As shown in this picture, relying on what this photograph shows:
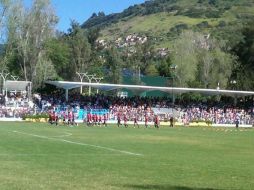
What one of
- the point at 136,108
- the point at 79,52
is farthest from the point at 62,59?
the point at 136,108

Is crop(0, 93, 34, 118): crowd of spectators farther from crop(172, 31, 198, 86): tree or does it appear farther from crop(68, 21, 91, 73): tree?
crop(68, 21, 91, 73): tree

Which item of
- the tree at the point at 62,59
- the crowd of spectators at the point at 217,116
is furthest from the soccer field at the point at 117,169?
the tree at the point at 62,59

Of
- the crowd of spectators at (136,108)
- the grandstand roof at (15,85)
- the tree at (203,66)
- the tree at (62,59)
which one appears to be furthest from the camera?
the tree at (62,59)

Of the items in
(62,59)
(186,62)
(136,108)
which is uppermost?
(62,59)

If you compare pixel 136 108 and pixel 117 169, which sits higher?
pixel 136 108

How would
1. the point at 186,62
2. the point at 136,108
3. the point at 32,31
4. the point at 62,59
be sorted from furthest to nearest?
the point at 62,59, the point at 186,62, the point at 32,31, the point at 136,108

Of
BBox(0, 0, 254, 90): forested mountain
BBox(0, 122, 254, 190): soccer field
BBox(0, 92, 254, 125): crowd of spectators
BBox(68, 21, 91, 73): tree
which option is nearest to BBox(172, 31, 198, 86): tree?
BBox(0, 0, 254, 90): forested mountain

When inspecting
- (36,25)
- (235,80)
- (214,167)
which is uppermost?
(36,25)

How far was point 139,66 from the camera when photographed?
5896 inches

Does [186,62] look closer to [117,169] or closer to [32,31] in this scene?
[32,31]

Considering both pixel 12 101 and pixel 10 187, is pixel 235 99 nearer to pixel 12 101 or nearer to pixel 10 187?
pixel 12 101

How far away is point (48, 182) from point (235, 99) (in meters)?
74.5

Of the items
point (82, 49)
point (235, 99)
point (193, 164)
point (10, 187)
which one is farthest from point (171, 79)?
point (10, 187)

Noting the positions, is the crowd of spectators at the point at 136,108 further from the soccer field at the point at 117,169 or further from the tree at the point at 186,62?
the soccer field at the point at 117,169
